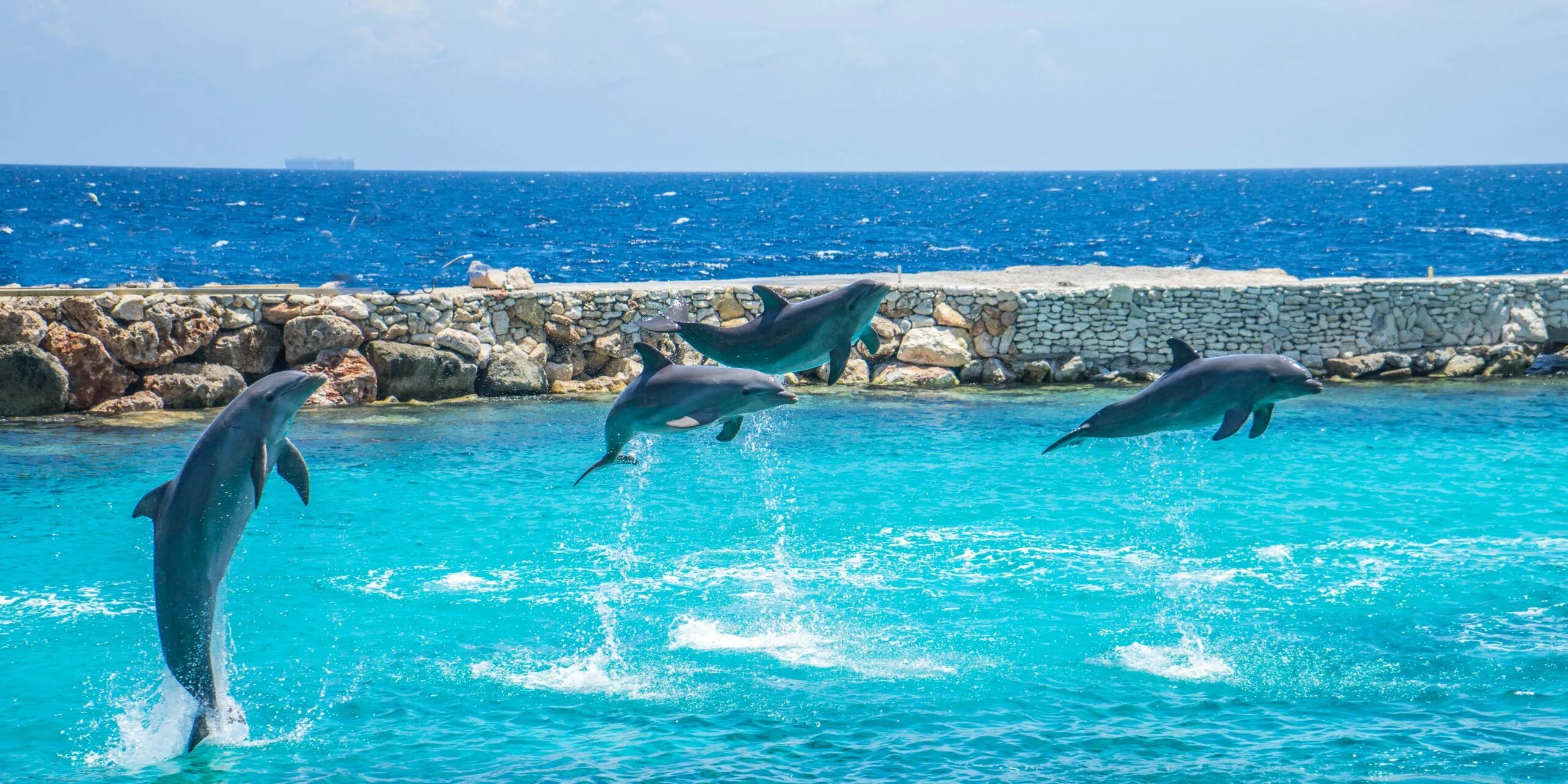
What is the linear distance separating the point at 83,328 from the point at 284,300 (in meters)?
3.06

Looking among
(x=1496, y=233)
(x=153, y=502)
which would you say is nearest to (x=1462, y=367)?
(x=153, y=502)

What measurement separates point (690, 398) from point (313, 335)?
1601 cm

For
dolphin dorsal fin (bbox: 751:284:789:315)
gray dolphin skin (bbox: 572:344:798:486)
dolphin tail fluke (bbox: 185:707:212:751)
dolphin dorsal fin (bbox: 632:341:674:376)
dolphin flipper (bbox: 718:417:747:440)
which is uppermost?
dolphin dorsal fin (bbox: 751:284:789:315)

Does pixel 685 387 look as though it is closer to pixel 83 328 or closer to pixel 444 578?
pixel 444 578

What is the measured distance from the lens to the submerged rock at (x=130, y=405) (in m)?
21.3

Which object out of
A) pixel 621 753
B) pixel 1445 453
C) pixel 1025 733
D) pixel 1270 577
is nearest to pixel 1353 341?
pixel 1445 453

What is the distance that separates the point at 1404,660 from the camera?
11102mm

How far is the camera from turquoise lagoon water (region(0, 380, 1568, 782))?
9.48 m

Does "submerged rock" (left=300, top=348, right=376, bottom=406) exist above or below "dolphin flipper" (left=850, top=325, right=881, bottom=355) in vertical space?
below

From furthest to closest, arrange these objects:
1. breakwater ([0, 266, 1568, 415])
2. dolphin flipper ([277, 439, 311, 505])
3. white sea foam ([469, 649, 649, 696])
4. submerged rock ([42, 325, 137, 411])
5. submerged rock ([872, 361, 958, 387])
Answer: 1. submerged rock ([872, 361, 958, 387])
2. breakwater ([0, 266, 1568, 415])
3. submerged rock ([42, 325, 137, 411])
4. white sea foam ([469, 649, 649, 696])
5. dolphin flipper ([277, 439, 311, 505])

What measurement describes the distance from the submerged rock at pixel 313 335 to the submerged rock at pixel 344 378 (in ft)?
0.38

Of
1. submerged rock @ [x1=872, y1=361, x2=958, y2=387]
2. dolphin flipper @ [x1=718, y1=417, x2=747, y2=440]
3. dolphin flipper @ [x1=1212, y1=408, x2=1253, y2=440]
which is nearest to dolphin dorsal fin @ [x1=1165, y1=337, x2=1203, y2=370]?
dolphin flipper @ [x1=1212, y1=408, x2=1253, y2=440]

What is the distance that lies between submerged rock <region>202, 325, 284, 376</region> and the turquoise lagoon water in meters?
2.31

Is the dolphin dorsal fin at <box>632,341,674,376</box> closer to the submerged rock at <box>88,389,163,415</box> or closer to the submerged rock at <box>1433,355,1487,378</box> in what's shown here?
the submerged rock at <box>88,389,163,415</box>
